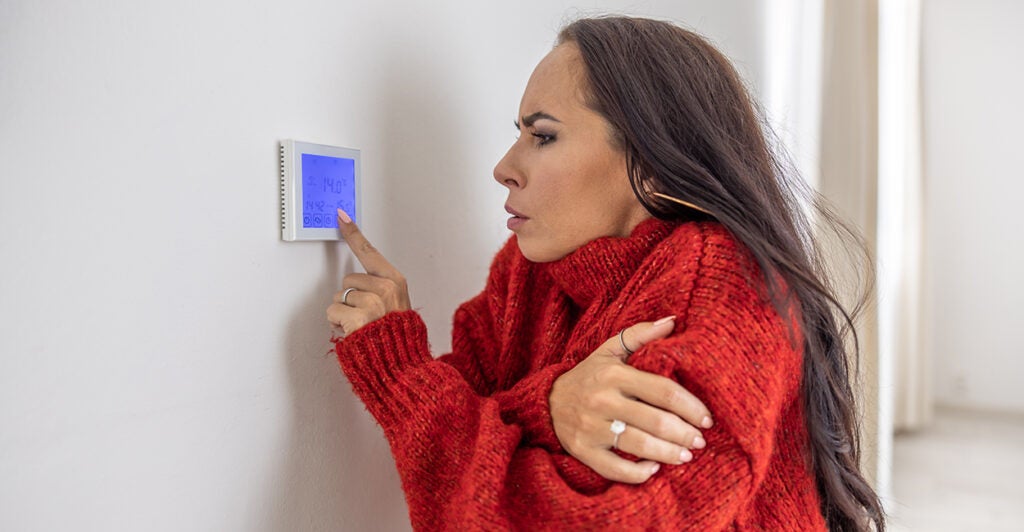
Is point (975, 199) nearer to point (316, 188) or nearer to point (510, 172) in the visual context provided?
point (510, 172)

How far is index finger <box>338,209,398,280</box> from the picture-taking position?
89 cm

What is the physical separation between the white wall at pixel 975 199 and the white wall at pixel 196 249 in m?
2.65

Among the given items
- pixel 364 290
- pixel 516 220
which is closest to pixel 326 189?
pixel 364 290

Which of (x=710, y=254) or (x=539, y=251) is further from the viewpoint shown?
(x=539, y=251)

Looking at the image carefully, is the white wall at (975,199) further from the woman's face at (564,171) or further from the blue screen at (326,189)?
the blue screen at (326,189)

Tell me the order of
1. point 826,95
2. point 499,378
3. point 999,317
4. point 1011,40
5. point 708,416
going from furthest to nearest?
point 999,317
point 1011,40
point 826,95
point 499,378
point 708,416

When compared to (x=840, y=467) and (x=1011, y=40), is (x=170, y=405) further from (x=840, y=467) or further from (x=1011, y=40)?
(x=1011, y=40)

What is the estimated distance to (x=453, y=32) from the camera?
1.07 meters

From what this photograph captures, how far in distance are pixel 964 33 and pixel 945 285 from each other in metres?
1.02

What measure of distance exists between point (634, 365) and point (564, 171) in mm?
267

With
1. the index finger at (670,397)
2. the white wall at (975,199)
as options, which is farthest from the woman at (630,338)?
the white wall at (975,199)

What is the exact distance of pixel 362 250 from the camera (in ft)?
2.93

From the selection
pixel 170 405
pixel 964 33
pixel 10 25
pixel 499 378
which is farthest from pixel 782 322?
pixel 964 33

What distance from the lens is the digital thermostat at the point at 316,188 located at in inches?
32.3
